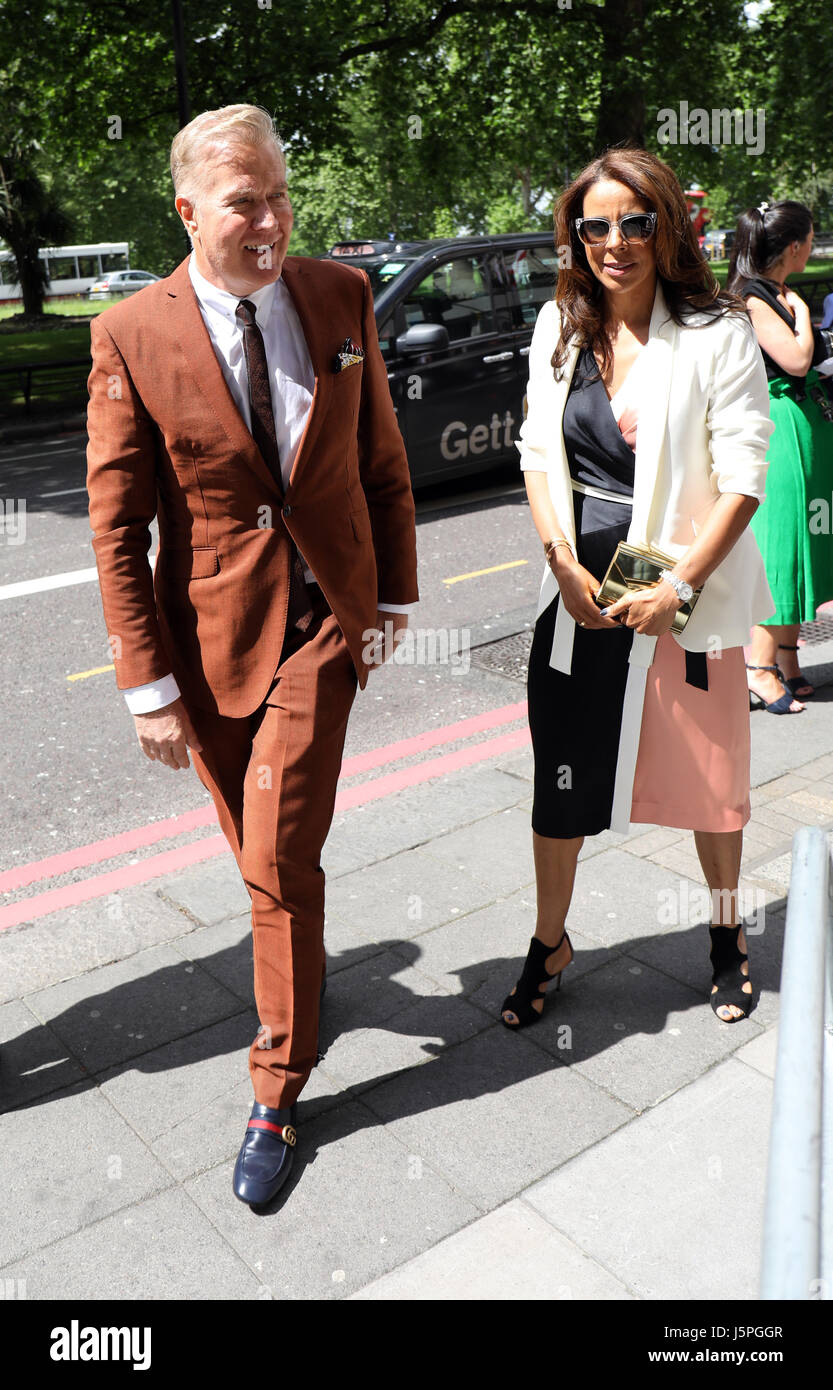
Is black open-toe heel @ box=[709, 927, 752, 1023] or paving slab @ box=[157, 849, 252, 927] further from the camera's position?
paving slab @ box=[157, 849, 252, 927]

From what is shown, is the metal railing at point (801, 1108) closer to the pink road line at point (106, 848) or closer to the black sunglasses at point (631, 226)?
the black sunglasses at point (631, 226)

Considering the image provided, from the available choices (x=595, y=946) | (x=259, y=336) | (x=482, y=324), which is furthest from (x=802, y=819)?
(x=482, y=324)

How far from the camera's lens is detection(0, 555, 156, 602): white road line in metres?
7.63

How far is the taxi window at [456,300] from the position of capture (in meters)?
9.55

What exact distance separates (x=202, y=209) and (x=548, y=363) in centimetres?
90

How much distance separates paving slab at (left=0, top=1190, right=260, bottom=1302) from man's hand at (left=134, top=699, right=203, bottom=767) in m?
0.95

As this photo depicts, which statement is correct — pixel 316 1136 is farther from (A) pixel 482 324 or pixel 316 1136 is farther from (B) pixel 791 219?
(A) pixel 482 324

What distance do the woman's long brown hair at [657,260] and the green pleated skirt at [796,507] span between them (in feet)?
6.93

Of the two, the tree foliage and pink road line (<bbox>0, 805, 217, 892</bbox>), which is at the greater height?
the tree foliage

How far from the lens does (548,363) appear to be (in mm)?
2908

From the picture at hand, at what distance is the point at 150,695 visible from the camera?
2643 mm

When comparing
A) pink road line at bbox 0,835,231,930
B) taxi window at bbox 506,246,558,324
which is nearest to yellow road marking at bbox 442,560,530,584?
taxi window at bbox 506,246,558,324

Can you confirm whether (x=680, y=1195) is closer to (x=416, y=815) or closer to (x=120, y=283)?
(x=416, y=815)

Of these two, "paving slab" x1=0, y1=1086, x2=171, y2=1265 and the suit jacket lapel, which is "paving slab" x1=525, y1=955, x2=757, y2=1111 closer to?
"paving slab" x1=0, y1=1086, x2=171, y2=1265
